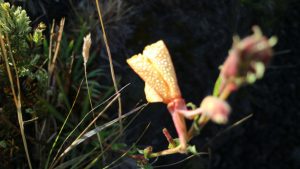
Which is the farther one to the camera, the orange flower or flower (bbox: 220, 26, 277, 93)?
the orange flower

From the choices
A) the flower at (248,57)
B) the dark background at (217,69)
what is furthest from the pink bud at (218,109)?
the dark background at (217,69)

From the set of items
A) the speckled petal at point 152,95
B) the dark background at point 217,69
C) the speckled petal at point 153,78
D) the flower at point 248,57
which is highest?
the flower at point 248,57

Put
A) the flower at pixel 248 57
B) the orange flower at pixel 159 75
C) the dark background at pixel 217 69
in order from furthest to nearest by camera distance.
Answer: the dark background at pixel 217 69 < the orange flower at pixel 159 75 < the flower at pixel 248 57

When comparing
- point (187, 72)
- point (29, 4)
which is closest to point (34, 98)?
point (29, 4)

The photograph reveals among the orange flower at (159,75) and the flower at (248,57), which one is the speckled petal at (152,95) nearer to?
the orange flower at (159,75)

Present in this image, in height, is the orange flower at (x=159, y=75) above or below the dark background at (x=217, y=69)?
above

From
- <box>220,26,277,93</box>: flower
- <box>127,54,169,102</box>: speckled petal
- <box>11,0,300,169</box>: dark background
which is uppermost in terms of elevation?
<box>220,26,277,93</box>: flower

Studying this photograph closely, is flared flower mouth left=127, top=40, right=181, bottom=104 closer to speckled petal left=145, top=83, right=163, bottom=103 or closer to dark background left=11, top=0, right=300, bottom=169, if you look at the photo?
speckled petal left=145, top=83, right=163, bottom=103

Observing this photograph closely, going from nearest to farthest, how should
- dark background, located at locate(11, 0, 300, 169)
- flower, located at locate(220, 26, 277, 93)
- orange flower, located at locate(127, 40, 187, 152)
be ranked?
flower, located at locate(220, 26, 277, 93) < orange flower, located at locate(127, 40, 187, 152) < dark background, located at locate(11, 0, 300, 169)

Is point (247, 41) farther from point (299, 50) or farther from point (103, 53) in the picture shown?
point (299, 50)

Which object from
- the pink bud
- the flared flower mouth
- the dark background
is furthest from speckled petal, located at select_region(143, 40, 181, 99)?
the dark background
